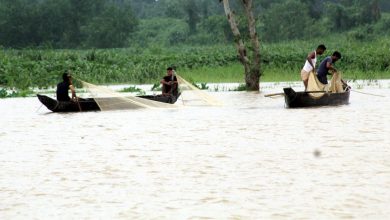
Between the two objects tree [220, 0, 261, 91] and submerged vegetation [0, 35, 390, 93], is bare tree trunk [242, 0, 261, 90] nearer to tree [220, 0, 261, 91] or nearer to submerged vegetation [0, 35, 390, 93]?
tree [220, 0, 261, 91]

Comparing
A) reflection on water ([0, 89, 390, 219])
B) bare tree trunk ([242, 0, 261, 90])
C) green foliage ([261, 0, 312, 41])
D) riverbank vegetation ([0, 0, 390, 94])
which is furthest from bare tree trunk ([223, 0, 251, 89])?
green foliage ([261, 0, 312, 41])

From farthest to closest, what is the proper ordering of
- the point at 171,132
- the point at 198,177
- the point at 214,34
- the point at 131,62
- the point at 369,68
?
the point at 214,34 < the point at 131,62 < the point at 369,68 < the point at 171,132 < the point at 198,177

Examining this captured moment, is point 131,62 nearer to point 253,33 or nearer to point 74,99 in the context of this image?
point 253,33

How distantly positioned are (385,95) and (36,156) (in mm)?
11985

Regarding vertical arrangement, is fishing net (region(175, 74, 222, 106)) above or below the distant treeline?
below

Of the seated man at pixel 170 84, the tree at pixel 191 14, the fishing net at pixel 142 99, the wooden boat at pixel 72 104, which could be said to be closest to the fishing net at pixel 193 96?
the fishing net at pixel 142 99

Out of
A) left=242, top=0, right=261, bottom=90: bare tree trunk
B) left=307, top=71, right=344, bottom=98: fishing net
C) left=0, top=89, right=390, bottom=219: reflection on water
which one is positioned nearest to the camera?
left=0, top=89, right=390, bottom=219: reflection on water

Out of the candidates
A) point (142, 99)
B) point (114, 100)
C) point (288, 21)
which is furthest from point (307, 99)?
point (288, 21)

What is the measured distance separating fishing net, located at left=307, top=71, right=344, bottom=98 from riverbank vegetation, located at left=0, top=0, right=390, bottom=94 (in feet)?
49.5

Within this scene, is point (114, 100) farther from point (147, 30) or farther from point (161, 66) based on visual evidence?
point (147, 30)

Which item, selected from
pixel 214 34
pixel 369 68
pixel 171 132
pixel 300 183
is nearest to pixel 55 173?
pixel 300 183

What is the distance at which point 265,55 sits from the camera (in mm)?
33156

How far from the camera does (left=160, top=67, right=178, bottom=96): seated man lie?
17703 mm

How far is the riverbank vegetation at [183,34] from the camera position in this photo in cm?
3397
